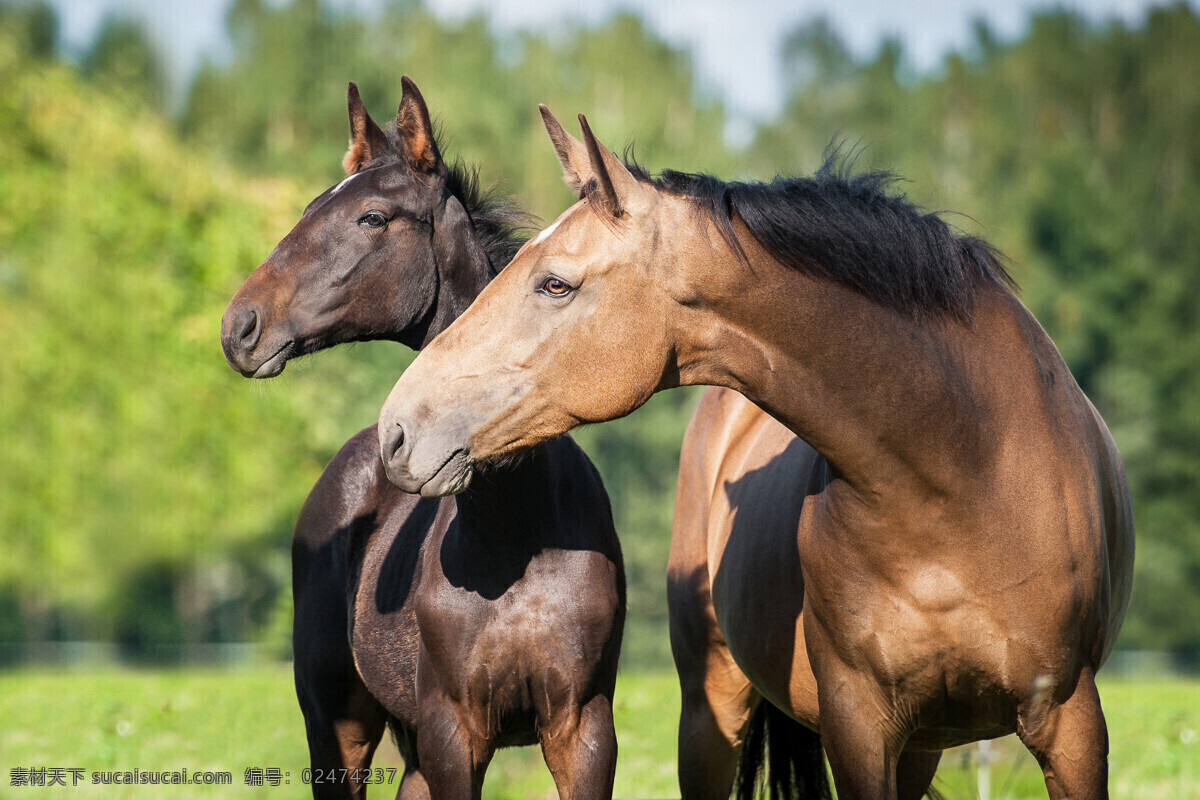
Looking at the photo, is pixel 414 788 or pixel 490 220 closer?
pixel 490 220

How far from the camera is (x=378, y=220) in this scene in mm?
3852

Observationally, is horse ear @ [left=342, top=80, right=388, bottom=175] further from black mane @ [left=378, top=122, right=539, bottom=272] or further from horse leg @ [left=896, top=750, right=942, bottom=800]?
horse leg @ [left=896, top=750, right=942, bottom=800]

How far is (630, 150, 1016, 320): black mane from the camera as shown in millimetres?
2887

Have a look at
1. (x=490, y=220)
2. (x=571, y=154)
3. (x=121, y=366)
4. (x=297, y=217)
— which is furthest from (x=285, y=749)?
(x=297, y=217)

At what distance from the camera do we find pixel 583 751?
3514mm

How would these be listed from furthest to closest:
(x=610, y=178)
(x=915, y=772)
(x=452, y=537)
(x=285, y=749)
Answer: (x=285, y=749), (x=915, y=772), (x=452, y=537), (x=610, y=178)

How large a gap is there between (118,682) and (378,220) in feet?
40.9

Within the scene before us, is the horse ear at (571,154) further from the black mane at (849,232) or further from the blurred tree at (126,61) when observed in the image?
the blurred tree at (126,61)

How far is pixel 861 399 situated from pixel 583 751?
1432 mm

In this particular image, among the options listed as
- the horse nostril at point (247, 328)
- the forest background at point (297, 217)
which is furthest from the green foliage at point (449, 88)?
the horse nostril at point (247, 328)

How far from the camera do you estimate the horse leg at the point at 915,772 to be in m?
4.49

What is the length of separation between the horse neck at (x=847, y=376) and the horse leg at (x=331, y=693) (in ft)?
8.57

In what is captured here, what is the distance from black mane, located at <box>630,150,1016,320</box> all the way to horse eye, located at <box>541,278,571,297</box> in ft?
1.20

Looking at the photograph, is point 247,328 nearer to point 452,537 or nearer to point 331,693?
point 452,537
